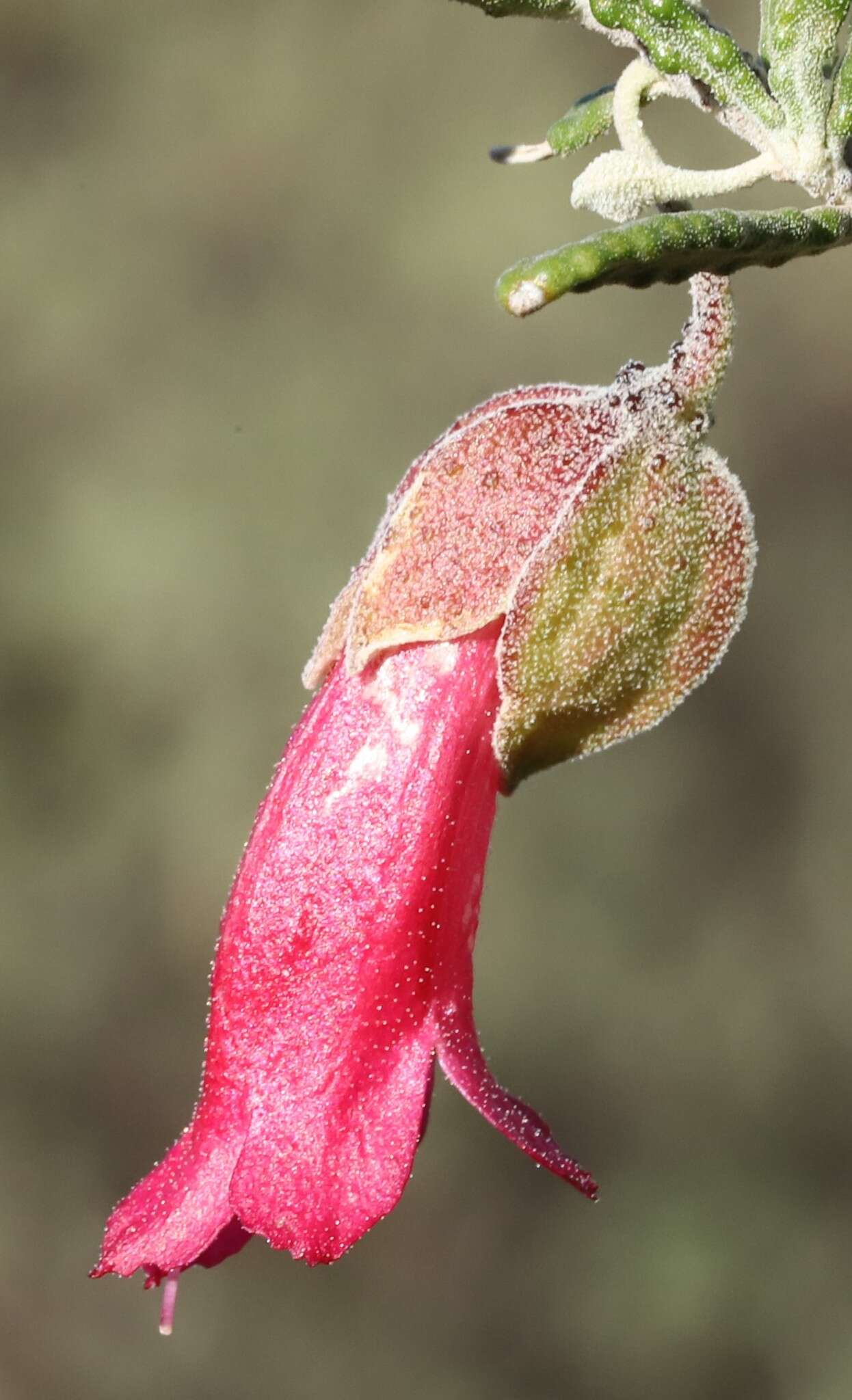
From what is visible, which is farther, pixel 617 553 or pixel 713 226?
pixel 617 553

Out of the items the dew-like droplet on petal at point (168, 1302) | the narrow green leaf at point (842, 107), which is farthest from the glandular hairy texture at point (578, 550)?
the dew-like droplet on petal at point (168, 1302)

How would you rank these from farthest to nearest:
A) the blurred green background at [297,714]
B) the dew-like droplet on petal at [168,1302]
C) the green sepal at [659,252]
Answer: the blurred green background at [297,714], the dew-like droplet on petal at [168,1302], the green sepal at [659,252]

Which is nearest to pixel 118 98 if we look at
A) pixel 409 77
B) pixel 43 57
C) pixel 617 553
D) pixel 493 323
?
pixel 43 57

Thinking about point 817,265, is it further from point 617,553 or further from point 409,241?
point 617,553

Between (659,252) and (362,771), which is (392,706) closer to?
(362,771)

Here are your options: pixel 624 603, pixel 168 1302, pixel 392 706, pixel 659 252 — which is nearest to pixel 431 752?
pixel 392 706

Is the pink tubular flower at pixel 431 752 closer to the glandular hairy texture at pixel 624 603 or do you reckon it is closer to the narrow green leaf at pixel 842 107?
the glandular hairy texture at pixel 624 603
